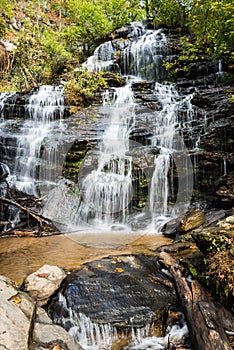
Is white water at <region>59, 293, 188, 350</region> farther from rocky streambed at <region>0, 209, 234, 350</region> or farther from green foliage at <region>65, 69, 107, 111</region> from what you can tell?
green foliage at <region>65, 69, 107, 111</region>

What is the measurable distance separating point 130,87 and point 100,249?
9.19 metres

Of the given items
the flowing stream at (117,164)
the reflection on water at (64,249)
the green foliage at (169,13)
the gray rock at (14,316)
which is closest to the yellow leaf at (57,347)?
the gray rock at (14,316)

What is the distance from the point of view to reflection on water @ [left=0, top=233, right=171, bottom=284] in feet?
14.9

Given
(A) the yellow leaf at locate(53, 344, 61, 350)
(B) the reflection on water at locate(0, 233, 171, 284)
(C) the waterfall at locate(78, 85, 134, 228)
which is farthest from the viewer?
(C) the waterfall at locate(78, 85, 134, 228)

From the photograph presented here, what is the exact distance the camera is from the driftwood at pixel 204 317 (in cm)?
251

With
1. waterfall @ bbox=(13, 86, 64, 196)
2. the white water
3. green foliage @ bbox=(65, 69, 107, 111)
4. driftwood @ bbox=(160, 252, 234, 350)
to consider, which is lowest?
the white water

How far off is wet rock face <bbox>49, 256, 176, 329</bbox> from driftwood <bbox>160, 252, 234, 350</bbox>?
0.31 meters

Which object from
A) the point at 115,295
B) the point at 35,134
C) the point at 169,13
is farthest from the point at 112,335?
the point at 169,13

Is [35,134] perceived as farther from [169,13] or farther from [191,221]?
[169,13]

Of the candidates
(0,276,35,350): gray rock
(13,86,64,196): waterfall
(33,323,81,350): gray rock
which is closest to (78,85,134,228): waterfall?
(13,86,64,196): waterfall

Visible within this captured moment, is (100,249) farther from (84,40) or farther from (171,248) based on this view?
(84,40)

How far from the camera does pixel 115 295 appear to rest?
354cm

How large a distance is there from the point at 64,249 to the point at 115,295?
2.27 metres

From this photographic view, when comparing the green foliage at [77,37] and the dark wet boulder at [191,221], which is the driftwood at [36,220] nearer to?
the dark wet boulder at [191,221]
